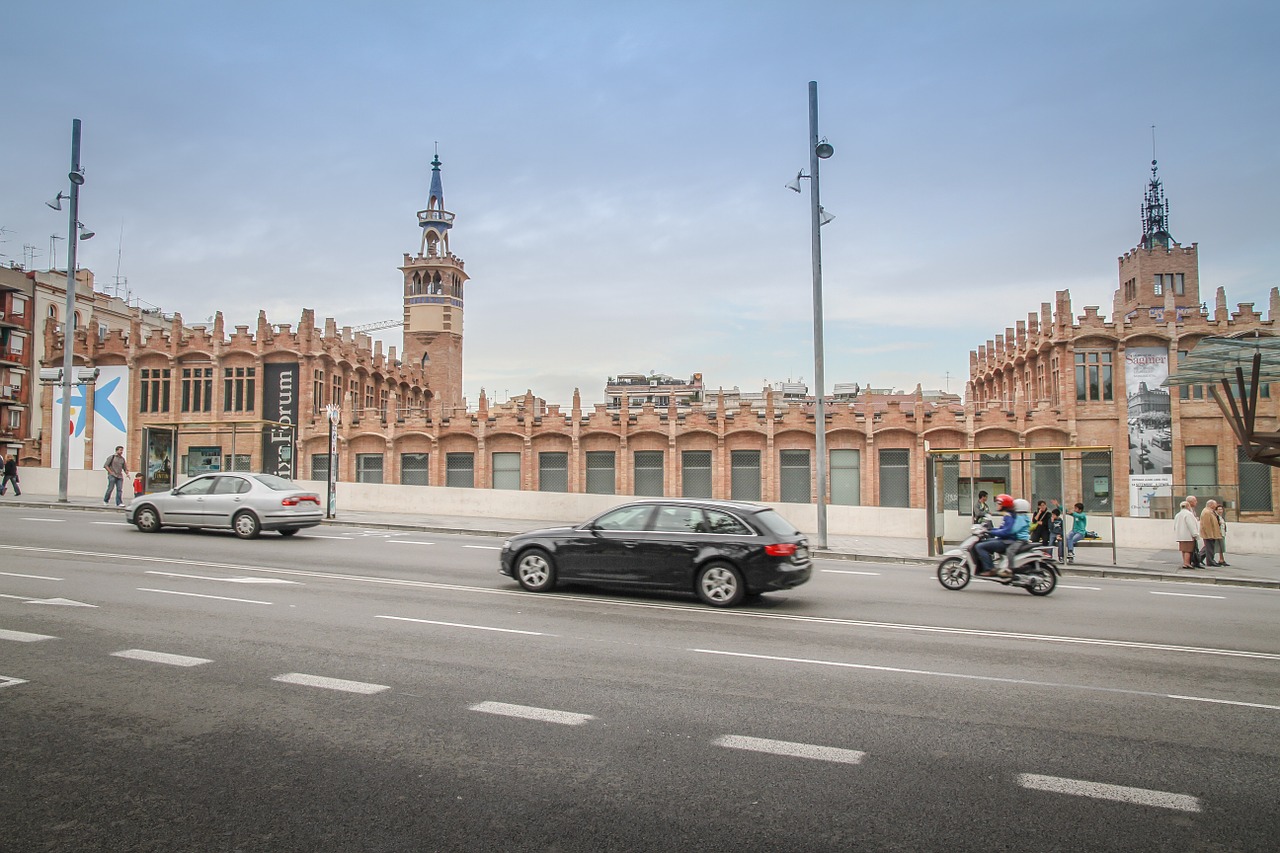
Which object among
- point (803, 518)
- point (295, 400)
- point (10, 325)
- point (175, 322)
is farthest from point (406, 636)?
point (10, 325)

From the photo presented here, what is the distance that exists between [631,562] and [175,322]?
47.2 meters

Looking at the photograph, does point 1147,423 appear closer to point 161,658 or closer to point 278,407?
point 278,407

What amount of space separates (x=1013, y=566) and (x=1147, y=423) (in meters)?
35.2

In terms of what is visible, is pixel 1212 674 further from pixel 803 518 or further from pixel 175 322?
Answer: pixel 175 322

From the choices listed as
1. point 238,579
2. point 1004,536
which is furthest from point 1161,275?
point 238,579

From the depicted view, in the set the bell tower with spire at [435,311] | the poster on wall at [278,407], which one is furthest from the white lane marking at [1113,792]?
the bell tower with spire at [435,311]

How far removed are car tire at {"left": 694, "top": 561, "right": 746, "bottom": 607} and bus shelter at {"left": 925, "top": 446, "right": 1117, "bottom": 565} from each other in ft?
36.3

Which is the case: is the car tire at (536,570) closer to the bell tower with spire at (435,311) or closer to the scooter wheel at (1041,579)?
the scooter wheel at (1041,579)

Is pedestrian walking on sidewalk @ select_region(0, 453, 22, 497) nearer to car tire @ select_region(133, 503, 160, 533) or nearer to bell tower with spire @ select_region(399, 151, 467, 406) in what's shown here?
car tire @ select_region(133, 503, 160, 533)

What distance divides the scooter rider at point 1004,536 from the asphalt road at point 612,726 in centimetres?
266

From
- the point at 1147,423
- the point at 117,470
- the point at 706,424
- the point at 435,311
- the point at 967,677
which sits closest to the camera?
the point at 967,677

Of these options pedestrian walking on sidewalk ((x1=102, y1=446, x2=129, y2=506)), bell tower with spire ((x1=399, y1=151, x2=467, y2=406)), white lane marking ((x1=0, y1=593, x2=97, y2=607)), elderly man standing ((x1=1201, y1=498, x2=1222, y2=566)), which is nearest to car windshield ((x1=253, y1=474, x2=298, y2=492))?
white lane marking ((x1=0, y1=593, x2=97, y2=607))

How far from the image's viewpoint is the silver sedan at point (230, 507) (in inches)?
735

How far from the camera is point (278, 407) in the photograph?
160ft
